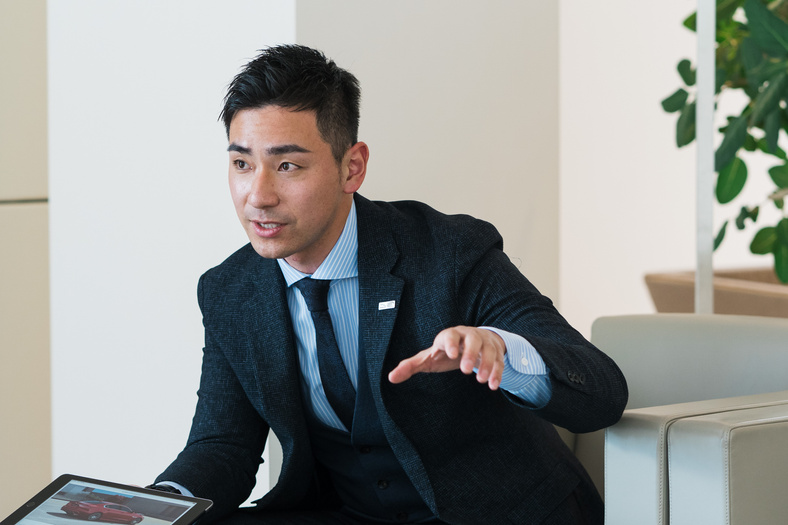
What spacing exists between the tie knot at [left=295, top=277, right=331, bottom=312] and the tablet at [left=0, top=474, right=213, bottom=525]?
0.41 meters

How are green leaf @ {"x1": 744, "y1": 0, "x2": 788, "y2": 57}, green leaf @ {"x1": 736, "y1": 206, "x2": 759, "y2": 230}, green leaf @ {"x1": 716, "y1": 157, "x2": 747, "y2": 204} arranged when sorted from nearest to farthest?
green leaf @ {"x1": 744, "y1": 0, "x2": 788, "y2": 57} → green leaf @ {"x1": 716, "y1": 157, "x2": 747, "y2": 204} → green leaf @ {"x1": 736, "y1": 206, "x2": 759, "y2": 230}

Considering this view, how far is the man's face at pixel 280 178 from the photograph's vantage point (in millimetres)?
1386

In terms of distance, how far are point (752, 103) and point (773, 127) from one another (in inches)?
5.9

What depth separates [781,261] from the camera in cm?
269

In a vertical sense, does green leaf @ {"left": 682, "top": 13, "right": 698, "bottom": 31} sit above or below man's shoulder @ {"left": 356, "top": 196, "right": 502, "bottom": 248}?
above

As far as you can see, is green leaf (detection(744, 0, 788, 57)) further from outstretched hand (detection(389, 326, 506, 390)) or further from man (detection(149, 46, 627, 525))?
outstretched hand (detection(389, 326, 506, 390))

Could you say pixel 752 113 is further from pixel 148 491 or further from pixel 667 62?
pixel 148 491

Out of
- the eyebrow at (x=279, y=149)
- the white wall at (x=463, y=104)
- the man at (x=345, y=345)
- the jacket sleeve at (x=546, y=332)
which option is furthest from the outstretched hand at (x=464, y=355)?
the white wall at (x=463, y=104)

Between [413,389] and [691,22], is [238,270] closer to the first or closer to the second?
[413,389]

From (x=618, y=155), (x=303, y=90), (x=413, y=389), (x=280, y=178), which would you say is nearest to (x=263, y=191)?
(x=280, y=178)

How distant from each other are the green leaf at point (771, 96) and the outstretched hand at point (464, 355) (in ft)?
5.74

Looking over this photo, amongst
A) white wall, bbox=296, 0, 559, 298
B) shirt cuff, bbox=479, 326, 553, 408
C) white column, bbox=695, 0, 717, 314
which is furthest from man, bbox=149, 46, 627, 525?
white column, bbox=695, 0, 717, 314

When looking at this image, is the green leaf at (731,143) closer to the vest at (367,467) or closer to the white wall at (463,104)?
the white wall at (463,104)

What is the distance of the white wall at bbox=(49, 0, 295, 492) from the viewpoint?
1941 millimetres
